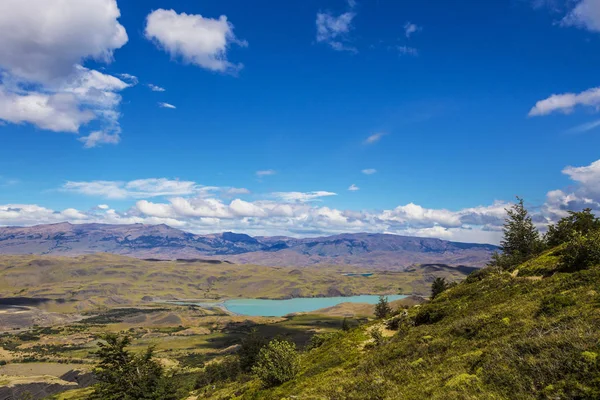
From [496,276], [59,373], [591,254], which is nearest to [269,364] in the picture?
[496,276]

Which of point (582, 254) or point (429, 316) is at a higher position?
point (582, 254)

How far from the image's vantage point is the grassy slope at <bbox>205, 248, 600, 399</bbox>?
12.0m

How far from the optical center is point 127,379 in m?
47.9

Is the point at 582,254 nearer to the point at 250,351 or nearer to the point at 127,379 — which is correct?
the point at 127,379

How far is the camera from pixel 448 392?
45.4 ft

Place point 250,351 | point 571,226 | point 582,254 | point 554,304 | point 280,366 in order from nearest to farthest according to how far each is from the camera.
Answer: point 554,304 < point 582,254 < point 280,366 < point 571,226 < point 250,351

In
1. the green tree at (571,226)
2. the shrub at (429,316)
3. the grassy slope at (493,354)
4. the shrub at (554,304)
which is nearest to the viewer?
the grassy slope at (493,354)

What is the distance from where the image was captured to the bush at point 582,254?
26.0m

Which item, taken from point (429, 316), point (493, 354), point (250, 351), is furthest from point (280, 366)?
point (250, 351)

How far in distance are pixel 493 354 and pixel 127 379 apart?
4958 cm

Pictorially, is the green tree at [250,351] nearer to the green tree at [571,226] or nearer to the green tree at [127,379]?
the green tree at [127,379]

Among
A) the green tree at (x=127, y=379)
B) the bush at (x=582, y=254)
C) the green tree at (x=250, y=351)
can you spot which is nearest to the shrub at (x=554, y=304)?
the bush at (x=582, y=254)

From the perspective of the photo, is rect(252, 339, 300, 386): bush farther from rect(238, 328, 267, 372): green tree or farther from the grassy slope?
rect(238, 328, 267, 372): green tree

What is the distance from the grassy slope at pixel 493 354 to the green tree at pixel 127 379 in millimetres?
25897
